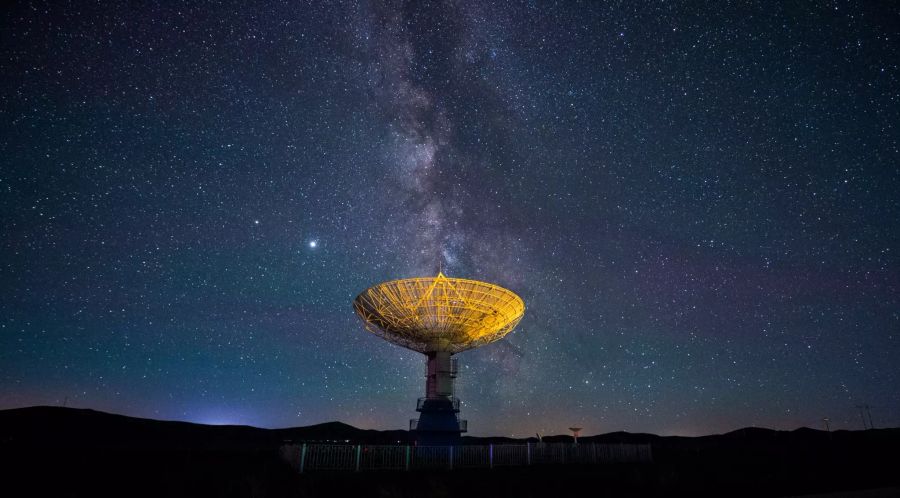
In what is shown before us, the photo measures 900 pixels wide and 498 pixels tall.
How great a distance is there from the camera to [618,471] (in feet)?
52.8

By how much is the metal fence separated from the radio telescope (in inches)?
257

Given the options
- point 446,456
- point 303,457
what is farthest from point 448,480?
point 303,457

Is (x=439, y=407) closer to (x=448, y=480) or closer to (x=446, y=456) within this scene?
(x=446, y=456)

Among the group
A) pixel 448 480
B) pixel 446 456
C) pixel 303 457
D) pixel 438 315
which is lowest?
pixel 448 480

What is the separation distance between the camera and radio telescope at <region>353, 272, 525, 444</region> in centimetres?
2444

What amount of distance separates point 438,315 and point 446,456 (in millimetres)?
9233

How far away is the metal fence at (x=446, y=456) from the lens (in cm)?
1422

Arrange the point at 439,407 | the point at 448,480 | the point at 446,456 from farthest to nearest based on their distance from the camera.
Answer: the point at 439,407
the point at 446,456
the point at 448,480

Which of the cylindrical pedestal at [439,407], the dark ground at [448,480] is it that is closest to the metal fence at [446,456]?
the dark ground at [448,480]

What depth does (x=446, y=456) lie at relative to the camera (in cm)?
1648

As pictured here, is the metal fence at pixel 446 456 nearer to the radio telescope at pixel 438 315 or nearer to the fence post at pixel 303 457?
the fence post at pixel 303 457

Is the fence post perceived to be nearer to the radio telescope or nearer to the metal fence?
the metal fence

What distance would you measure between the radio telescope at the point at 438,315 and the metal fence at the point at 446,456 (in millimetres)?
6539

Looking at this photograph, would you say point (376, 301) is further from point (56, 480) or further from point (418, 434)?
point (56, 480)
